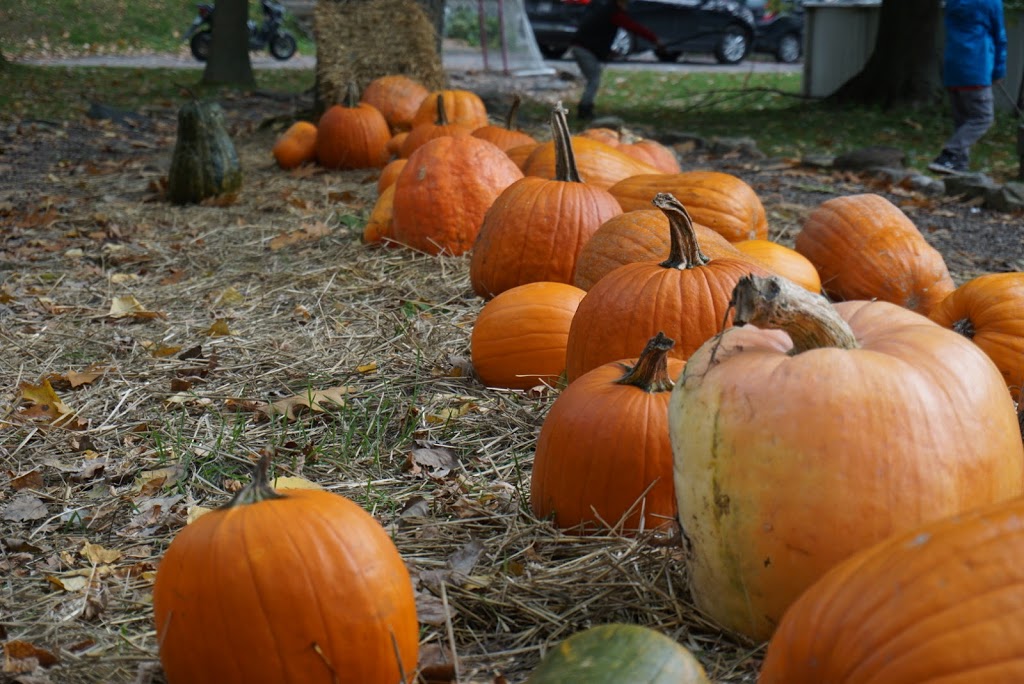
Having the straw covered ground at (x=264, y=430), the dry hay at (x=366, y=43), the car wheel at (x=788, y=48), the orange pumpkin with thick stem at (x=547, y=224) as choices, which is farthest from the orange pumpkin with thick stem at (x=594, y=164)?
the car wheel at (x=788, y=48)

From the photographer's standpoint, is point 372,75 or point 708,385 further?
point 372,75

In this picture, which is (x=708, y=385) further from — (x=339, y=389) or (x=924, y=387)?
(x=339, y=389)

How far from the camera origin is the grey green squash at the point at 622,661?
5.33 feet

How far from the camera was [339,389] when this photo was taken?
11.9 feet

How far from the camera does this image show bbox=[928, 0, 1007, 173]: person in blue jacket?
360 inches

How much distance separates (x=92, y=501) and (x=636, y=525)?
1.55 m

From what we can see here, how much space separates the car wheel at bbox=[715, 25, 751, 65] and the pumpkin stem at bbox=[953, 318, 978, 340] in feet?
69.6

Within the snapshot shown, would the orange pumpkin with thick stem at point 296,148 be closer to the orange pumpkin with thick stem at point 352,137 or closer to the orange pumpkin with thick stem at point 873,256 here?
the orange pumpkin with thick stem at point 352,137

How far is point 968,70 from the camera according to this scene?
921 cm

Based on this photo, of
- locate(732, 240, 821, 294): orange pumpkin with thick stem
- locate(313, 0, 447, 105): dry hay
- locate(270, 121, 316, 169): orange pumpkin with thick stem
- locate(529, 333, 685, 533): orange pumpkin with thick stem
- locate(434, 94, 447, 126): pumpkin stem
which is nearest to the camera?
locate(529, 333, 685, 533): orange pumpkin with thick stem

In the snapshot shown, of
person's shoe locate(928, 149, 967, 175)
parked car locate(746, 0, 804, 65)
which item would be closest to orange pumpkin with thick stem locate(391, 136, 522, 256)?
person's shoe locate(928, 149, 967, 175)

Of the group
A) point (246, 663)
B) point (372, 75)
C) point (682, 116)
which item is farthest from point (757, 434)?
point (682, 116)

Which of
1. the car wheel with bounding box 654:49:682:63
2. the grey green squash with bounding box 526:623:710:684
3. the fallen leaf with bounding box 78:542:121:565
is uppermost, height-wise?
the car wheel with bounding box 654:49:682:63

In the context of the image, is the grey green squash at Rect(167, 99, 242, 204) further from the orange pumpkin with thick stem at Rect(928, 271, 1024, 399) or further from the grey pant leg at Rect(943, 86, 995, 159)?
the grey pant leg at Rect(943, 86, 995, 159)
